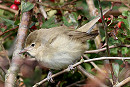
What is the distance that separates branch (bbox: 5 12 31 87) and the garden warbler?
12cm

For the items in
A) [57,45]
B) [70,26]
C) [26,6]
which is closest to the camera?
[57,45]

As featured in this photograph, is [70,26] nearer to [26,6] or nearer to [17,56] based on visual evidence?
[26,6]

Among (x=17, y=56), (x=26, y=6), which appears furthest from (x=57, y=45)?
(x=26, y=6)

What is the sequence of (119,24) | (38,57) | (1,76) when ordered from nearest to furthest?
1. (1,76)
2. (38,57)
3. (119,24)

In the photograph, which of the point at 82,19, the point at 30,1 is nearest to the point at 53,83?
the point at 82,19

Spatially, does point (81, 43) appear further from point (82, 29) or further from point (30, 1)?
point (30, 1)

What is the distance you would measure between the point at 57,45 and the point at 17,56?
590 mm

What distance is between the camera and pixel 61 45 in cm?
295

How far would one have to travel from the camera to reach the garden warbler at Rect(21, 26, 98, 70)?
2885 millimetres

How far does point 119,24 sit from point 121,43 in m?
0.38

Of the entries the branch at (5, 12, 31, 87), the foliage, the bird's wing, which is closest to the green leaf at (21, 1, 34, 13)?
the foliage

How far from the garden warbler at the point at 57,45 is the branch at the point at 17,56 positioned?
0.39 ft

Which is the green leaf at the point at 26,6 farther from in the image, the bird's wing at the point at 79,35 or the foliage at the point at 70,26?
the bird's wing at the point at 79,35

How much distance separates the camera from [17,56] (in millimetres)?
2994
